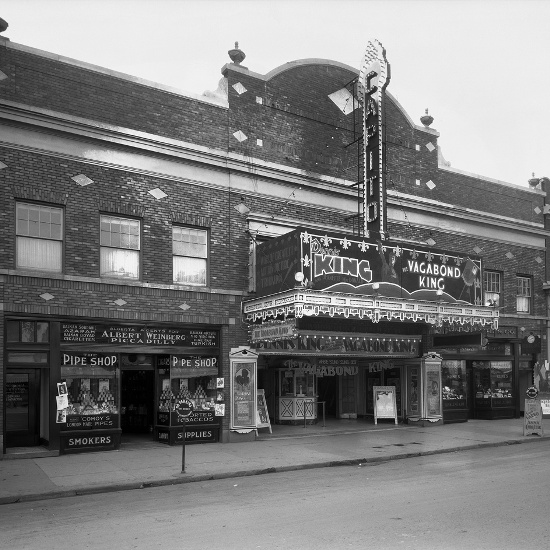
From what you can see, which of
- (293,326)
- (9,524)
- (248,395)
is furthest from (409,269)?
(9,524)

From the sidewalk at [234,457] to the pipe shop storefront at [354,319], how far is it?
1547 millimetres

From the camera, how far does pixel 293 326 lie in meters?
17.3

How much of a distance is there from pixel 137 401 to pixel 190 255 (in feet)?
16.8

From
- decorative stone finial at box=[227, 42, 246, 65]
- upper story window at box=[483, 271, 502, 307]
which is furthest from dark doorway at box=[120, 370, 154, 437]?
upper story window at box=[483, 271, 502, 307]

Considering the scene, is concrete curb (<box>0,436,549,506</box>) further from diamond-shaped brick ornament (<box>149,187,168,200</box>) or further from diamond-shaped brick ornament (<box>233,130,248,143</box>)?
diamond-shaped brick ornament (<box>233,130,248,143</box>)

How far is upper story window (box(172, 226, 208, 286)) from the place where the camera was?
18.5m

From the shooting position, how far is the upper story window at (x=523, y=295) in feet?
90.2

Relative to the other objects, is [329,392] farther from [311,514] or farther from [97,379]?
[311,514]

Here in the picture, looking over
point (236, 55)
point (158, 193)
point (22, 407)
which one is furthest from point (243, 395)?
point (236, 55)

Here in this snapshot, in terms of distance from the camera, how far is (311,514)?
10.1 metres

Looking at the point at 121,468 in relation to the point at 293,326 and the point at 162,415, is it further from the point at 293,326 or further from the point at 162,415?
the point at 293,326

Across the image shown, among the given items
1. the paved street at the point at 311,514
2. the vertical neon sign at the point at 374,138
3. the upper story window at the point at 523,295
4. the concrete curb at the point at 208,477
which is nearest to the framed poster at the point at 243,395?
the concrete curb at the point at 208,477

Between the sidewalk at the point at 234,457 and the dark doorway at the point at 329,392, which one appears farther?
the dark doorway at the point at 329,392

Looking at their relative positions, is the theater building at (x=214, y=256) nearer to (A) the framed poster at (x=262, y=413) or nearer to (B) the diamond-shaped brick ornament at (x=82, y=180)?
(B) the diamond-shaped brick ornament at (x=82, y=180)
